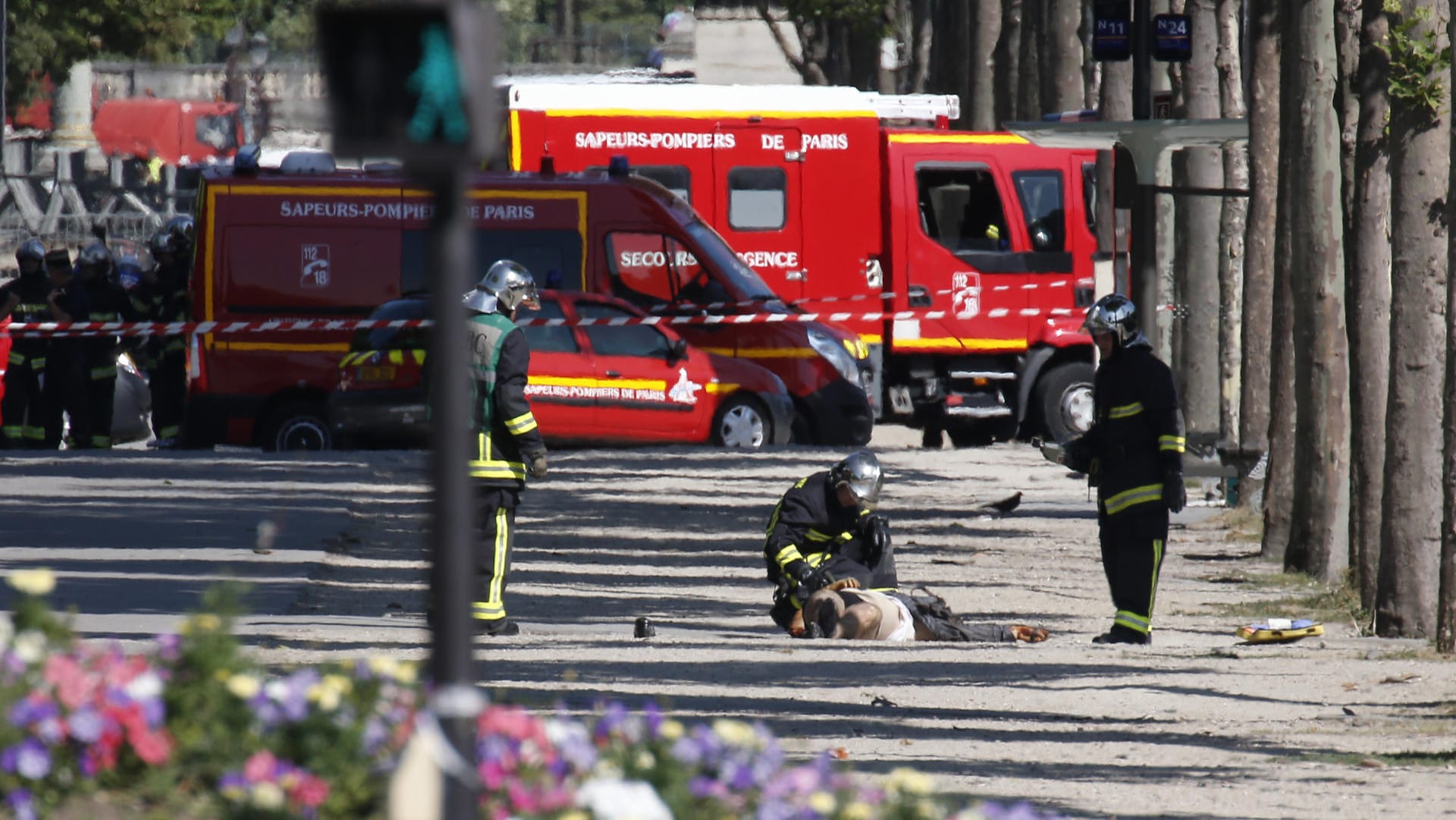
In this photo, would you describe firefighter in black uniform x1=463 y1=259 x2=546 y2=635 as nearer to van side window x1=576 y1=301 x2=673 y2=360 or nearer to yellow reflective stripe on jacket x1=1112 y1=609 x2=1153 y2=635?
yellow reflective stripe on jacket x1=1112 y1=609 x2=1153 y2=635

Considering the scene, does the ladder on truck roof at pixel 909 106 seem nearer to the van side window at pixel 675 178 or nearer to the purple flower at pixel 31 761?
the van side window at pixel 675 178

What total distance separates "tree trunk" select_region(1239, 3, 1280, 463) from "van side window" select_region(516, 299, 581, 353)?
17.7ft

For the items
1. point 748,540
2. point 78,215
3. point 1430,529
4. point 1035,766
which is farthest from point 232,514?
point 78,215

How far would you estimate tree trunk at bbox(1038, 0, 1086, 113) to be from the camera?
25781 millimetres

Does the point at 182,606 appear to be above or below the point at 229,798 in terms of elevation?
below

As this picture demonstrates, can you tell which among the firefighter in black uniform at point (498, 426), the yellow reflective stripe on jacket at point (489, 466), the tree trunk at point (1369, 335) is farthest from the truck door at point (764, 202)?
the yellow reflective stripe on jacket at point (489, 466)

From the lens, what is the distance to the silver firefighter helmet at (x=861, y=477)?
37.4ft

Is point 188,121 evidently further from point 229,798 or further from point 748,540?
point 229,798

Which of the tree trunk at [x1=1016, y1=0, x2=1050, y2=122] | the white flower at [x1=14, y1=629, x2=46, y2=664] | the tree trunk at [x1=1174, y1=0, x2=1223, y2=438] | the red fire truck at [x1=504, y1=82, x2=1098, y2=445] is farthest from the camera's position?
the tree trunk at [x1=1016, y1=0, x2=1050, y2=122]

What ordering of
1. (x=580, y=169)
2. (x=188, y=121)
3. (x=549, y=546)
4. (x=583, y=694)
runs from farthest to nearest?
(x=188, y=121), (x=580, y=169), (x=549, y=546), (x=583, y=694)

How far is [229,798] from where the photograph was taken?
15.0 feet

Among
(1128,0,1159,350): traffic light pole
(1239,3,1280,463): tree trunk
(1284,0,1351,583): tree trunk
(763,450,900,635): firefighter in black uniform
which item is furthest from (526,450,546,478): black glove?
(1239,3,1280,463): tree trunk

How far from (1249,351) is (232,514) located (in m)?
7.44

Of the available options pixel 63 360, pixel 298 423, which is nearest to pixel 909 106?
pixel 298 423
